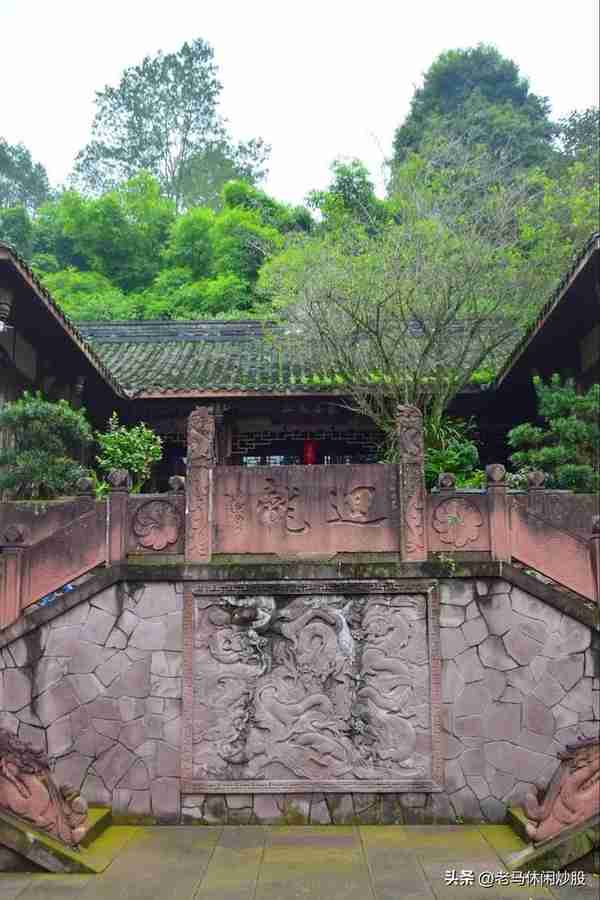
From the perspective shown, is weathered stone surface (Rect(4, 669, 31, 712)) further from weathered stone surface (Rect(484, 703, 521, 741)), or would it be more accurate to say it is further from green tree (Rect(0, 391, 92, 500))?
weathered stone surface (Rect(484, 703, 521, 741))

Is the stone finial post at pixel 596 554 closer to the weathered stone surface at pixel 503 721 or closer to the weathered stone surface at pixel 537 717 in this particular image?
the weathered stone surface at pixel 537 717

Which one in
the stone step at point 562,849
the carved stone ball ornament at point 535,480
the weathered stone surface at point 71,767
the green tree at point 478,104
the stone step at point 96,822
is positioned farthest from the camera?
the green tree at point 478,104

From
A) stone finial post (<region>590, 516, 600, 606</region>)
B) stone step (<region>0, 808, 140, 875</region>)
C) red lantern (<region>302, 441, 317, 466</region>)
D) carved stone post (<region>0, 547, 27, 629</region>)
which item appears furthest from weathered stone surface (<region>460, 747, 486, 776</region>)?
red lantern (<region>302, 441, 317, 466</region>)

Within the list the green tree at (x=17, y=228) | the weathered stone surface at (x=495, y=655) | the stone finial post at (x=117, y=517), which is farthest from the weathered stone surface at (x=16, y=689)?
the green tree at (x=17, y=228)

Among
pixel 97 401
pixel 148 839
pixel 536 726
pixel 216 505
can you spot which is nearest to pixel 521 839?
pixel 536 726

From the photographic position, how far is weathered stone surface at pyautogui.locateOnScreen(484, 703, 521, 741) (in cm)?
662

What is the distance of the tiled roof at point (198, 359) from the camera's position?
13.3 meters

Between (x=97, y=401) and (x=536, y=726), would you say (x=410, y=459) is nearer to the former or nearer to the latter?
(x=536, y=726)

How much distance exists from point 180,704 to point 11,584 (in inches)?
76.8

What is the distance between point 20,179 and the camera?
149ft

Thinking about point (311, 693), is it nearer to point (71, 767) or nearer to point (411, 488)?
point (411, 488)

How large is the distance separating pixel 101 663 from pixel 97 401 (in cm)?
819

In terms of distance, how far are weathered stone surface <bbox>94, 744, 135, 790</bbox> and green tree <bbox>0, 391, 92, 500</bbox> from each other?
3.76 meters

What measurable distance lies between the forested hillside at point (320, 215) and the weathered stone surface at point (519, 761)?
7.10m
